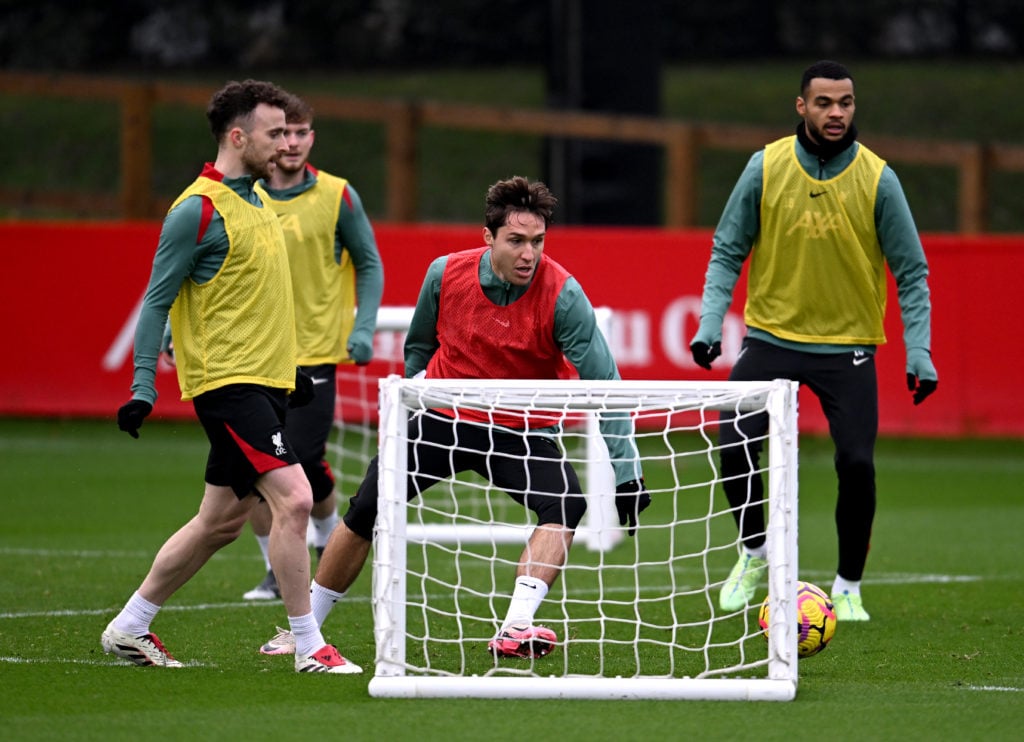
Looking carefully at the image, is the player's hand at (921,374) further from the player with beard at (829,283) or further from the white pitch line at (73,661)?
the white pitch line at (73,661)

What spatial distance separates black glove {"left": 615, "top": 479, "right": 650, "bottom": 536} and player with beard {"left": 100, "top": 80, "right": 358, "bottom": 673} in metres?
1.02

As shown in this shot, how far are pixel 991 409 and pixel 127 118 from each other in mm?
8690

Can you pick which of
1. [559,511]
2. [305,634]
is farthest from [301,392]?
[559,511]

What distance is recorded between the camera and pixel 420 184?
25.0 metres

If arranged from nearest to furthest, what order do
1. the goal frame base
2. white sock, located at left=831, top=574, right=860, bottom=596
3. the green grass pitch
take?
the green grass pitch < the goal frame base < white sock, located at left=831, top=574, right=860, bottom=596

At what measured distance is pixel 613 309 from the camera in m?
14.0

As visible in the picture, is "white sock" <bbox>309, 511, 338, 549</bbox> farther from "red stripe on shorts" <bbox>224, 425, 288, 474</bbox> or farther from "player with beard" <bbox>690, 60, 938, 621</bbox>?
"red stripe on shorts" <bbox>224, 425, 288, 474</bbox>

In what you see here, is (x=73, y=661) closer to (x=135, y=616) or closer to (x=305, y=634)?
(x=135, y=616)

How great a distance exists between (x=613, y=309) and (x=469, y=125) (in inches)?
150

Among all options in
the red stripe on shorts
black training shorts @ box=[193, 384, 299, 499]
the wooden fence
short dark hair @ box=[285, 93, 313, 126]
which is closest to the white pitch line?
black training shorts @ box=[193, 384, 299, 499]

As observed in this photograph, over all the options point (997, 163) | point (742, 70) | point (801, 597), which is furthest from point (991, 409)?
point (742, 70)

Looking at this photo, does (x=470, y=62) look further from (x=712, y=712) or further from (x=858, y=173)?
(x=712, y=712)

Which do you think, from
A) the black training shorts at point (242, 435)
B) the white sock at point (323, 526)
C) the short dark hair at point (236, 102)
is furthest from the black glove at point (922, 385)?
the white sock at point (323, 526)

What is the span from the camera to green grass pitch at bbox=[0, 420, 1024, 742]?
4.86 metres
